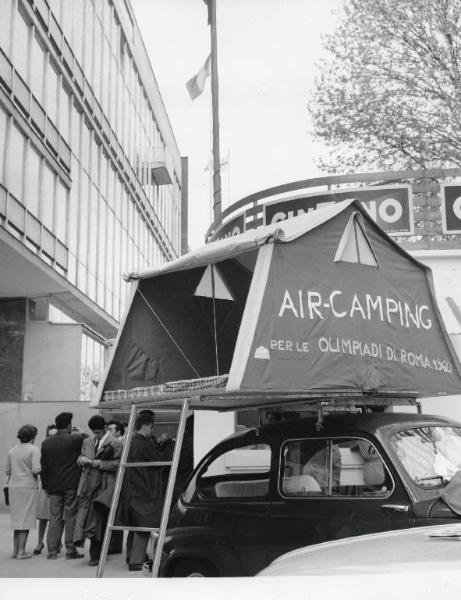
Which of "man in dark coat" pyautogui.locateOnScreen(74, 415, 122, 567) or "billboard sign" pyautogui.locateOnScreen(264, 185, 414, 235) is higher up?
"billboard sign" pyautogui.locateOnScreen(264, 185, 414, 235)

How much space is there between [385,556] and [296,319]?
2.86 metres

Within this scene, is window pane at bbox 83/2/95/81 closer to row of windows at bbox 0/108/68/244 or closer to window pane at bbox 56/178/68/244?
window pane at bbox 56/178/68/244

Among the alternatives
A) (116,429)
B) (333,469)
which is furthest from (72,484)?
(333,469)

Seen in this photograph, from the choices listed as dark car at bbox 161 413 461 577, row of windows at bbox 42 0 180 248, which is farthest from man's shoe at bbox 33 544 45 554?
row of windows at bbox 42 0 180 248

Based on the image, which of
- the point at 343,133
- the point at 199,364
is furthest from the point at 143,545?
the point at 343,133

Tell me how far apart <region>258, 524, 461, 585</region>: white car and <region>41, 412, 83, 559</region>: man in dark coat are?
22.9 ft

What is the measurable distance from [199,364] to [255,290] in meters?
2.57

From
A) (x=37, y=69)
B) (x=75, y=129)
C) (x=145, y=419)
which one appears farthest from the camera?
(x=75, y=129)

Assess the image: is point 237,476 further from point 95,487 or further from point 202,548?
point 95,487

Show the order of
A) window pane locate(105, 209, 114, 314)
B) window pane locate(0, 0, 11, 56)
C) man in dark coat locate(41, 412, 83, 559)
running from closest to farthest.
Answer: man in dark coat locate(41, 412, 83, 559), window pane locate(0, 0, 11, 56), window pane locate(105, 209, 114, 314)

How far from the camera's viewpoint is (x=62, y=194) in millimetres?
21938

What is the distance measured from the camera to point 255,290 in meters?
5.51

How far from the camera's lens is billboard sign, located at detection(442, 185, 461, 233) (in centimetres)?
1149

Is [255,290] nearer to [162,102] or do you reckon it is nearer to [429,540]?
[429,540]
